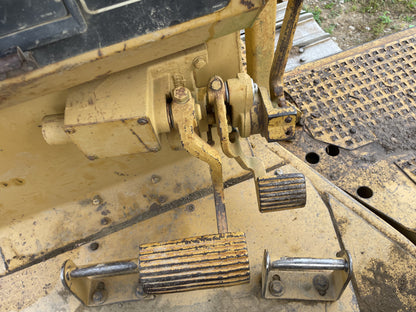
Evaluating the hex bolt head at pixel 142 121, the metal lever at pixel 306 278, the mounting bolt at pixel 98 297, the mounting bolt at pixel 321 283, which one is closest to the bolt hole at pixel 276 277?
the metal lever at pixel 306 278

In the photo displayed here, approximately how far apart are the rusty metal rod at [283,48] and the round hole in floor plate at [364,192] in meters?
0.66

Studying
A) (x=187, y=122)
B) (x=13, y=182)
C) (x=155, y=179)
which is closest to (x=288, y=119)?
(x=187, y=122)

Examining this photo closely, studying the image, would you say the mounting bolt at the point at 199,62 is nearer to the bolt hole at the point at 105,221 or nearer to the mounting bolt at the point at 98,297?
the bolt hole at the point at 105,221

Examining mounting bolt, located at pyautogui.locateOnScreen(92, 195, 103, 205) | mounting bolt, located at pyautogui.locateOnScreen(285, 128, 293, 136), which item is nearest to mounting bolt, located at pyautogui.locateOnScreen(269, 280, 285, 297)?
mounting bolt, located at pyautogui.locateOnScreen(285, 128, 293, 136)

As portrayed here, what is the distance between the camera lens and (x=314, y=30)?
2.57 metres

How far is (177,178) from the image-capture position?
5.05 ft

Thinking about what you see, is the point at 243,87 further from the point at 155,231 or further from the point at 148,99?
the point at 155,231

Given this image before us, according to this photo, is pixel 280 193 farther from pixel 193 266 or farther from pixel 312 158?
pixel 312 158

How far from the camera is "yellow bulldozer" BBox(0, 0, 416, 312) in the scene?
0.89m

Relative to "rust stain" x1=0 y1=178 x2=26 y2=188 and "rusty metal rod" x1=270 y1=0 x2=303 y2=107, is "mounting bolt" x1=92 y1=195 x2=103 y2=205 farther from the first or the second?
"rusty metal rod" x1=270 y1=0 x2=303 y2=107

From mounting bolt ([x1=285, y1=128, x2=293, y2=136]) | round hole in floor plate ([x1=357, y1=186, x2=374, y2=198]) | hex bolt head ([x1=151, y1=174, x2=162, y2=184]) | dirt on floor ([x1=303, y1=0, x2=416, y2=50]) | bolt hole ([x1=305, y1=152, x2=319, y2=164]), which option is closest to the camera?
mounting bolt ([x1=285, y1=128, x2=293, y2=136])

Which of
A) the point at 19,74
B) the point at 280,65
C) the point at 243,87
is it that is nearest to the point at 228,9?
the point at 243,87

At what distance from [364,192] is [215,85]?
0.97 metres

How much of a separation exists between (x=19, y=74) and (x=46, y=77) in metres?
0.06
